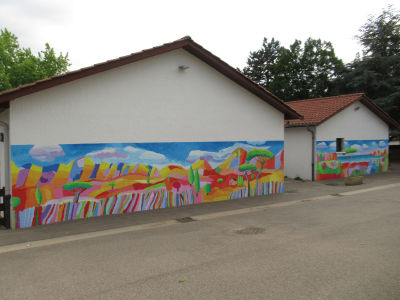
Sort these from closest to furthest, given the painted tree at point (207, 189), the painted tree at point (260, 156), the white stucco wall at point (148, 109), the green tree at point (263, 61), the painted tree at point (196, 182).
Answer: the white stucco wall at point (148, 109) → the painted tree at point (196, 182) → the painted tree at point (207, 189) → the painted tree at point (260, 156) → the green tree at point (263, 61)

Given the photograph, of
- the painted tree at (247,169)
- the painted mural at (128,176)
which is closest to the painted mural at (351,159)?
the painted mural at (128,176)

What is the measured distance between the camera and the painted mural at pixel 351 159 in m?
18.5

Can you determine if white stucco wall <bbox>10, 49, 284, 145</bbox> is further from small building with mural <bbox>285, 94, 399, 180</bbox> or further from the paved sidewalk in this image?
small building with mural <bbox>285, 94, 399, 180</bbox>

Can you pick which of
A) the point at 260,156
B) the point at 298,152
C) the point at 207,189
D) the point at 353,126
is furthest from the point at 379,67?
the point at 207,189

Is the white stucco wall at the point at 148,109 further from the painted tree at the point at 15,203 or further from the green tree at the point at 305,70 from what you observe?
the green tree at the point at 305,70

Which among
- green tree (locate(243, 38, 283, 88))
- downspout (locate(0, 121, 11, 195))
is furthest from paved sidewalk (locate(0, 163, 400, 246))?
green tree (locate(243, 38, 283, 88))

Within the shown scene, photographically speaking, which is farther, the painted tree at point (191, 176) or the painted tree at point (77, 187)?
the painted tree at point (191, 176)

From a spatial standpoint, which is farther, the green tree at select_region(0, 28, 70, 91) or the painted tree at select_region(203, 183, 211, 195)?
the green tree at select_region(0, 28, 70, 91)

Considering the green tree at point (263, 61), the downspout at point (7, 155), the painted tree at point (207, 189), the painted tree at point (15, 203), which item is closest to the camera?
the painted tree at point (15, 203)

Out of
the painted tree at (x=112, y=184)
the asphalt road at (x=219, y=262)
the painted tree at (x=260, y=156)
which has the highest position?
the painted tree at (x=260, y=156)

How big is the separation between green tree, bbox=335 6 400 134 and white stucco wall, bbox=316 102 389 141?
525 cm

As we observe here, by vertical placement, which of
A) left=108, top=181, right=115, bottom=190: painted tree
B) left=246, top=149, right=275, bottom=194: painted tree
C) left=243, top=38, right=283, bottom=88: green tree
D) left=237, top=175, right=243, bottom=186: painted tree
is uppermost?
left=243, top=38, right=283, bottom=88: green tree

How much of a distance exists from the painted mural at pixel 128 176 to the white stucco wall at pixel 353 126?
6.11 m

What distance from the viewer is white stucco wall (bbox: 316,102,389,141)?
60.9ft
